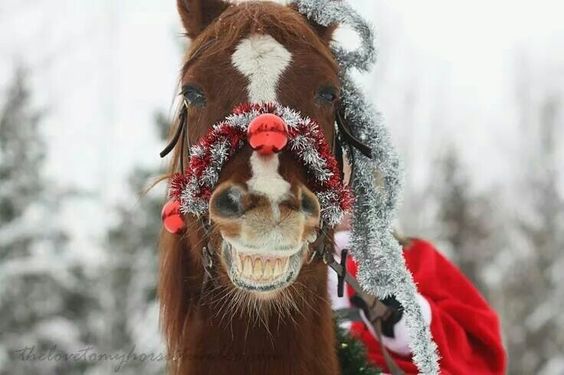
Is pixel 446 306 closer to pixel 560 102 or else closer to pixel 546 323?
pixel 546 323

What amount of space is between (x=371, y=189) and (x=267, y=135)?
0.93 m

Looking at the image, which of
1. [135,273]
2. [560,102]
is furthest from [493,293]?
[135,273]

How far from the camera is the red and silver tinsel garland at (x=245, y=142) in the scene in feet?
8.41

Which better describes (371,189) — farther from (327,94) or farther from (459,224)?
(459,224)

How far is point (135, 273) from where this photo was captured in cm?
1616

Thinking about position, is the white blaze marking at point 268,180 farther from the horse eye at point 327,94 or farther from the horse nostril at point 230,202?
the horse eye at point 327,94

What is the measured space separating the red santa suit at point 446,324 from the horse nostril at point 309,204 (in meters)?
1.11

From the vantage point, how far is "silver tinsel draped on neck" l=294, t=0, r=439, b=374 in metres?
3.13

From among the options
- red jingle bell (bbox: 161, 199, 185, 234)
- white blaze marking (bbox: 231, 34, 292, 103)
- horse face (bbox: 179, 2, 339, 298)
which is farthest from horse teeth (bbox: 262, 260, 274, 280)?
red jingle bell (bbox: 161, 199, 185, 234)

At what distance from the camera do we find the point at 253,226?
2324 millimetres

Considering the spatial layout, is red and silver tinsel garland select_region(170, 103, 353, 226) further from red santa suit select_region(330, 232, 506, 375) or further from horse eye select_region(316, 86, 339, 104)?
red santa suit select_region(330, 232, 506, 375)

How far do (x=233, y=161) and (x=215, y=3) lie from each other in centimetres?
110

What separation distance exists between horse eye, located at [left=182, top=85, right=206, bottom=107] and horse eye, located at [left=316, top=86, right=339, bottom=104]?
1.52ft

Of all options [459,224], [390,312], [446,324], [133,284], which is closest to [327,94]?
[390,312]
